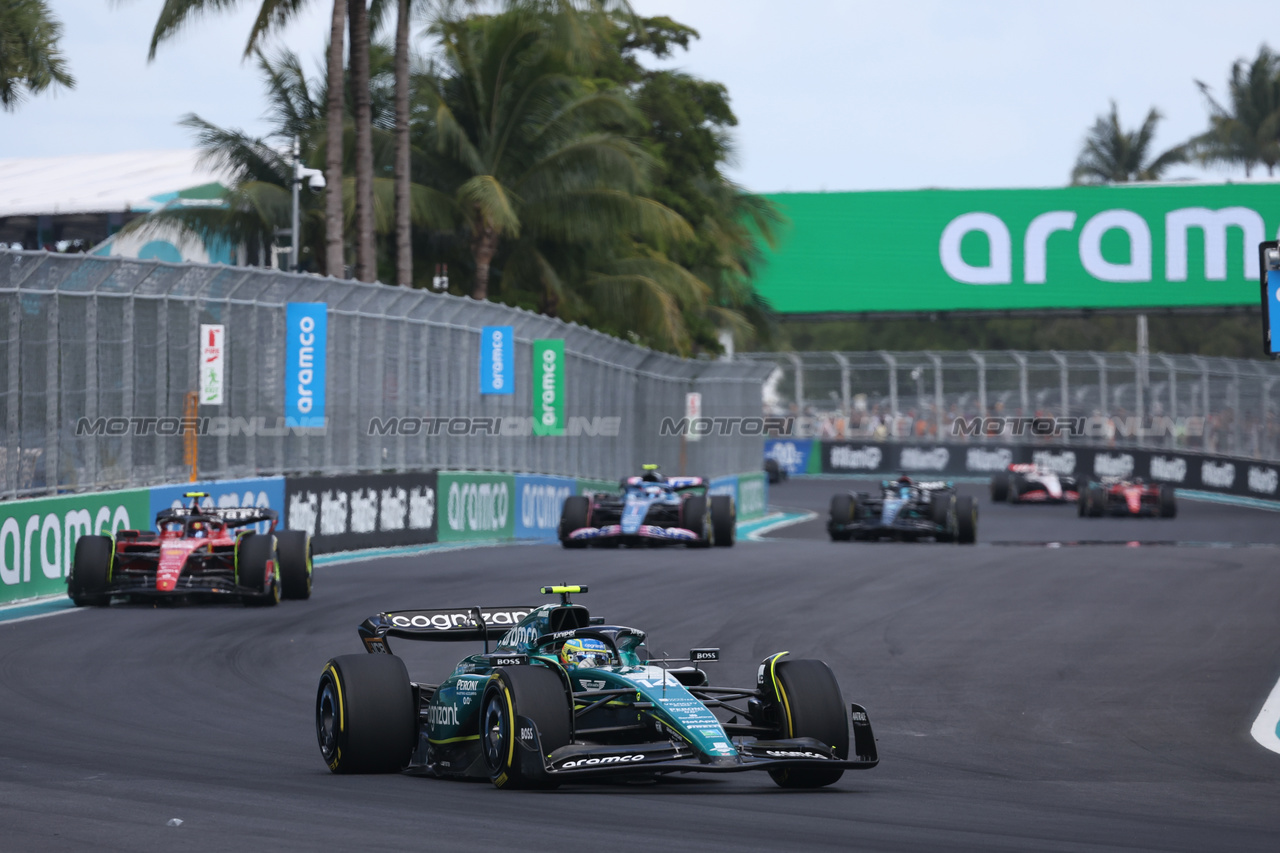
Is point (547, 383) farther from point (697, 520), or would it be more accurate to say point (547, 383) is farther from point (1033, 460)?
point (1033, 460)

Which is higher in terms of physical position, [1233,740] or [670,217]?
[670,217]

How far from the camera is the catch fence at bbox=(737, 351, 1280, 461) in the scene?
41.5 m

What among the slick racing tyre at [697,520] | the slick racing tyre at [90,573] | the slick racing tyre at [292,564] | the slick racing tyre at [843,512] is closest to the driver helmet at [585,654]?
the slick racing tyre at [90,573]

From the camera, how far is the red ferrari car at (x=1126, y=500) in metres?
33.8

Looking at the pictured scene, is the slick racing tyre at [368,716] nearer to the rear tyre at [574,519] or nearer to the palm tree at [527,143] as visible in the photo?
the rear tyre at [574,519]

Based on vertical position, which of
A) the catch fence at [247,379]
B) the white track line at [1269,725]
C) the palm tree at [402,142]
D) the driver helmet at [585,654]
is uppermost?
the palm tree at [402,142]

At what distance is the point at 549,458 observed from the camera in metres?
28.0

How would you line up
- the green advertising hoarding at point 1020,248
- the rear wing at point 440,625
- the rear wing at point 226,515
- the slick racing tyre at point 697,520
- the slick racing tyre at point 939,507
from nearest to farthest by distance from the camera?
the rear wing at point 440,625 → the rear wing at point 226,515 → the slick racing tyre at point 697,520 → the slick racing tyre at point 939,507 → the green advertising hoarding at point 1020,248

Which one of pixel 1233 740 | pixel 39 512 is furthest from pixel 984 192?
pixel 1233 740

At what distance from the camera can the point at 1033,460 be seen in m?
48.0

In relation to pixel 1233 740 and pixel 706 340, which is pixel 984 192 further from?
pixel 1233 740

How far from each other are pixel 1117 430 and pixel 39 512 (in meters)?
34.9

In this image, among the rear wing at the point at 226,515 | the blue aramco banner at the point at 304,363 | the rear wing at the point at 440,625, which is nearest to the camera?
the rear wing at the point at 440,625

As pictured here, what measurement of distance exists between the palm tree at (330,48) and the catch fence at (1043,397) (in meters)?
20.5
